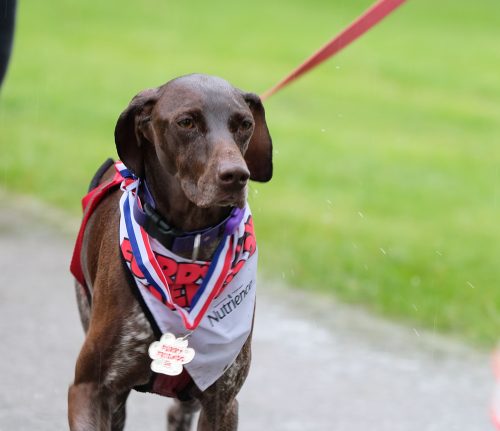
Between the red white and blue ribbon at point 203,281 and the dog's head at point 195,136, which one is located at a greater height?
the dog's head at point 195,136

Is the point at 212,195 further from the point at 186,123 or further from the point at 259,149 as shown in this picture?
the point at 259,149

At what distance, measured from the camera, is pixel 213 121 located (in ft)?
12.4

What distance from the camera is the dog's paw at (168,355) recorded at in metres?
3.92

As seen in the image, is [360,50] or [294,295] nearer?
[294,295]

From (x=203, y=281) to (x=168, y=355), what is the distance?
267 millimetres

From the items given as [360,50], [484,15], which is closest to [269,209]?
[360,50]

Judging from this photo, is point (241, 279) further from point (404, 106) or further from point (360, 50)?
point (360, 50)

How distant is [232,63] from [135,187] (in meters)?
14.3

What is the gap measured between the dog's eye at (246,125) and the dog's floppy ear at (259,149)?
0.20 m

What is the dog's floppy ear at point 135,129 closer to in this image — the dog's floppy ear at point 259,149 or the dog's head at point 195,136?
the dog's head at point 195,136

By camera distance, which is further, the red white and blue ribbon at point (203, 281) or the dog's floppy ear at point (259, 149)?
the dog's floppy ear at point (259, 149)

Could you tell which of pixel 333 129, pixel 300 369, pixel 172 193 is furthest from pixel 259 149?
pixel 333 129

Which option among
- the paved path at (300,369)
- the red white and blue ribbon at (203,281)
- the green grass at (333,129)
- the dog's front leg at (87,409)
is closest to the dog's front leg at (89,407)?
the dog's front leg at (87,409)

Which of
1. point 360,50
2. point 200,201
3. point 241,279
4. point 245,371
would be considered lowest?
point 360,50
